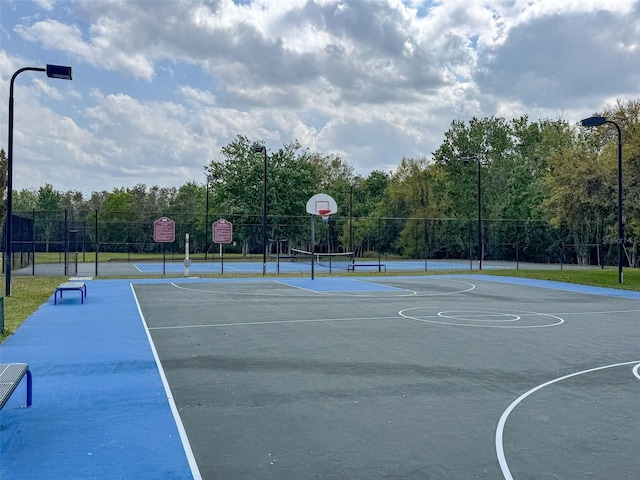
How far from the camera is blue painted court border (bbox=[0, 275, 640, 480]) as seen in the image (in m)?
4.29

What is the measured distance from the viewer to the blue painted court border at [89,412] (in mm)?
4285

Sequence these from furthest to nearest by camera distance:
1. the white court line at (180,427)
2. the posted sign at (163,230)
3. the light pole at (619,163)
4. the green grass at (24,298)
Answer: the posted sign at (163,230)
the light pole at (619,163)
the green grass at (24,298)
the white court line at (180,427)

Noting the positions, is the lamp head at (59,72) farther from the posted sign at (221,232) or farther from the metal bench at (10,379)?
the posted sign at (221,232)

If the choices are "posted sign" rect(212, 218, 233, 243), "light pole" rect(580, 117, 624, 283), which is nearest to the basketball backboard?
"posted sign" rect(212, 218, 233, 243)

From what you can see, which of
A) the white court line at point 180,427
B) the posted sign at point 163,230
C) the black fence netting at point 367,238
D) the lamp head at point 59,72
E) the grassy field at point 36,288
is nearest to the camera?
the white court line at point 180,427

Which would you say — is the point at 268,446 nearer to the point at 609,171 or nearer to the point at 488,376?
the point at 488,376

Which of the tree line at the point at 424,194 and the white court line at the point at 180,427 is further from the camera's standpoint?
the tree line at the point at 424,194

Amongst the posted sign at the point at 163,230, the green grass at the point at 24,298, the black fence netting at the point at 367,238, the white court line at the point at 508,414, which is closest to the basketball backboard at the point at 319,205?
the posted sign at the point at 163,230

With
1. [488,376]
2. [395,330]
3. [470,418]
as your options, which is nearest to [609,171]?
[395,330]

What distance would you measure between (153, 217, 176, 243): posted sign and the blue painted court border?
16465 millimetres

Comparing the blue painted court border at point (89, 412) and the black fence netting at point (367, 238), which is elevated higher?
the black fence netting at point (367, 238)

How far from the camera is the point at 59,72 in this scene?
13922 mm

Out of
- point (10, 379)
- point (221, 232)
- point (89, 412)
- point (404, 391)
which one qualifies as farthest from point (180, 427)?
point (221, 232)

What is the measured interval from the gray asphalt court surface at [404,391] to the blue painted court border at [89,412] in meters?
0.29
